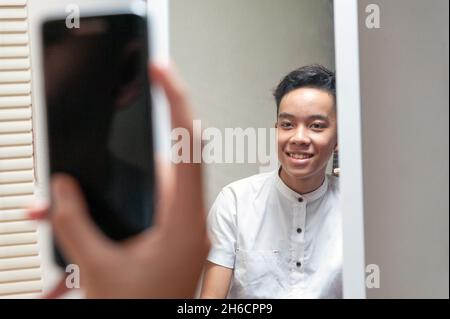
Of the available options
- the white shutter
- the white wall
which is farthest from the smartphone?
the white wall

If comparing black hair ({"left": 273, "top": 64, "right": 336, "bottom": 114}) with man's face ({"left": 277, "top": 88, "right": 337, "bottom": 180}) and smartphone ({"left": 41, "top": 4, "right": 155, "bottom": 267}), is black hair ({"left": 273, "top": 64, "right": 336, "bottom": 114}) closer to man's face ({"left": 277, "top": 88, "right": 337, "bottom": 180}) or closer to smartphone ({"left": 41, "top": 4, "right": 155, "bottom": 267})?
man's face ({"left": 277, "top": 88, "right": 337, "bottom": 180})

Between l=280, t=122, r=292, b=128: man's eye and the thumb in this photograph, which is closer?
the thumb

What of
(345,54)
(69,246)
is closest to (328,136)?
(345,54)

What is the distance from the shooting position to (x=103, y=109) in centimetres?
73

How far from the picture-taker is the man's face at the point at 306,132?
1.00m

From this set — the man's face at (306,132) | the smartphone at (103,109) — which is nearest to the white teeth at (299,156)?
the man's face at (306,132)

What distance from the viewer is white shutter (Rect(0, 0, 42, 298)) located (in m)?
1.10

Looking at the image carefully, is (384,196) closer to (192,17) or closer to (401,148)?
(401,148)

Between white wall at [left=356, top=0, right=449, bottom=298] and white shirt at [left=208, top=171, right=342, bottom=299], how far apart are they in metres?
0.17

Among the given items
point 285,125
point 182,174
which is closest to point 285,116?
point 285,125

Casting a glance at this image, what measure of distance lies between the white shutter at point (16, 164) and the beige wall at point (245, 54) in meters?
0.34

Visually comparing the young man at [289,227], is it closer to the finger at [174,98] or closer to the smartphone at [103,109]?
the smartphone at [103,109]

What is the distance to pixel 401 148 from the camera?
1.17m

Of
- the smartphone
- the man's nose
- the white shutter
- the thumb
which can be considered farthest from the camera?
the white shutter
